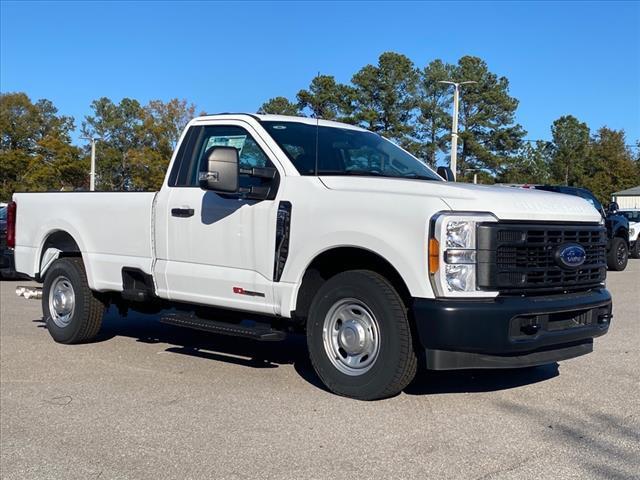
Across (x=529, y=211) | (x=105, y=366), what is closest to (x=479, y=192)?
(x=529, y=211)

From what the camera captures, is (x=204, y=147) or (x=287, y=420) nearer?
(x=287, y=420)

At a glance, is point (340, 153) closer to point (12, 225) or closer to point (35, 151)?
point (12, 225)

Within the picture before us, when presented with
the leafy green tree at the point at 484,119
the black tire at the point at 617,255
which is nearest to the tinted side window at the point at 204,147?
the black tire at the point at 617,255

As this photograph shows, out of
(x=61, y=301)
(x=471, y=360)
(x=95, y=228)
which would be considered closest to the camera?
(x=471, y=360)

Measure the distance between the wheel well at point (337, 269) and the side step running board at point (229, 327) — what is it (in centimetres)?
24

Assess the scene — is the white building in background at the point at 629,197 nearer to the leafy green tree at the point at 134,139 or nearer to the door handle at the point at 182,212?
the leafy green tree at the point at 134,139

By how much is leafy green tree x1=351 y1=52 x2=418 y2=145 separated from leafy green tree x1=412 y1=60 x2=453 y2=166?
2.64 ft

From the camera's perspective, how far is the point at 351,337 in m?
5.41

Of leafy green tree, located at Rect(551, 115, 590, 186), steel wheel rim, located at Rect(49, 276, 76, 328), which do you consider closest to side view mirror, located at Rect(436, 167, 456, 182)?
steel wheel rim, located at Rect(49, 276, 76, 328)

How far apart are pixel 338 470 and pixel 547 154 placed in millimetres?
66902

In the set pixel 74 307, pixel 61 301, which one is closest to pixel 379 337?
pixel 74 307

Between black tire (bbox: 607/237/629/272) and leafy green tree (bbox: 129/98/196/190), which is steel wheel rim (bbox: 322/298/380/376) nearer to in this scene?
black tire (bbox: 607/237/629/272)

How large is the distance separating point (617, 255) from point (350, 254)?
14279 millimetres

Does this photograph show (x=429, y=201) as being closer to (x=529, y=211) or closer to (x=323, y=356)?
(x=529, y=211)
